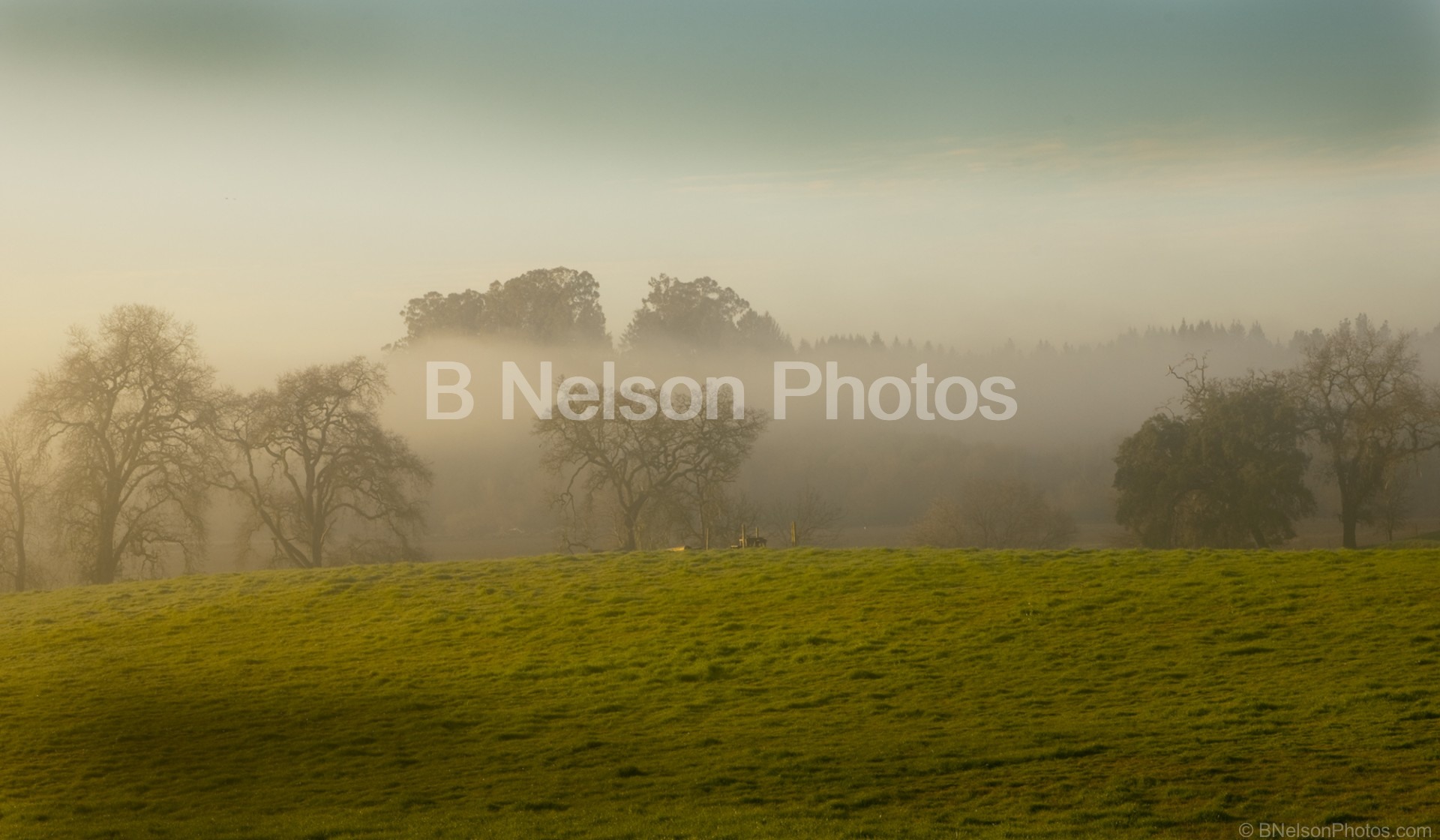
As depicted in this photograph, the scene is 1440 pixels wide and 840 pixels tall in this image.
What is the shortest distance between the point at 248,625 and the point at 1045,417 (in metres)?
123

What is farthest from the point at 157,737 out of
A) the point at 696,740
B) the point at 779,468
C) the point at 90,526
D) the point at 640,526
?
the point at 779,468

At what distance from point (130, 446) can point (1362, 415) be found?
5861 centimetres

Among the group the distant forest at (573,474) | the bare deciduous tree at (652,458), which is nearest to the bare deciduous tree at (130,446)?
the distant forest at (573,474)

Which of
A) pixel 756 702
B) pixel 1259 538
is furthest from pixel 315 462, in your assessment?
pixel 1259 538

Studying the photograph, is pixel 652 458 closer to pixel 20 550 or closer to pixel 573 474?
pixel 573 474

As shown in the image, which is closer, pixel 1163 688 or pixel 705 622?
pixel 1163 688

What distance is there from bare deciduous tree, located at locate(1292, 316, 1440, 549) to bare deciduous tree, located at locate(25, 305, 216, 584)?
5412 cm

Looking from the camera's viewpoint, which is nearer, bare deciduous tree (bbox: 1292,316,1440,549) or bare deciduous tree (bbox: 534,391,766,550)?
bare deciduous tree (bbox: 1292,316,1440,549)

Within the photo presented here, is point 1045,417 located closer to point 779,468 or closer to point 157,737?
point 779,468

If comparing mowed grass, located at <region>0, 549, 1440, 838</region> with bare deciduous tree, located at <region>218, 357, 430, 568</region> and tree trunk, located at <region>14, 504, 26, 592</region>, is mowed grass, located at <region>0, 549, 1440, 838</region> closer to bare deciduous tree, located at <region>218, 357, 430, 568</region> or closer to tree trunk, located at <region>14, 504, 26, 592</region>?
bare deciduous tree, located at <region>218, 357, 430, 568</region>

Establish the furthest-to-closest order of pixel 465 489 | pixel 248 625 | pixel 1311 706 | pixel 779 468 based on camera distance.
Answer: pixel 779 468
pixel 465 489
pixel 248 625
pixel 1311 706

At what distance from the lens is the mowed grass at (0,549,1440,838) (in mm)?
16203

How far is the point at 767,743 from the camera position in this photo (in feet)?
65.3

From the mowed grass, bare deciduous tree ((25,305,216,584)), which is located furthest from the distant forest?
the mowed grass
